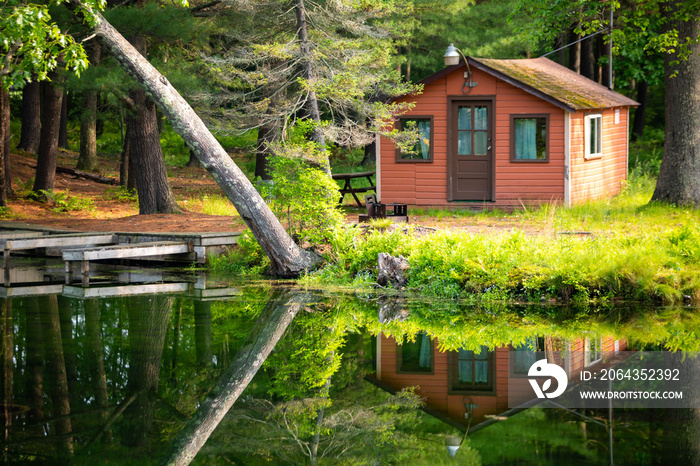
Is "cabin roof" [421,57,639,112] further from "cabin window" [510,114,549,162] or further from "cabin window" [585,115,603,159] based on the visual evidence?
"cabin window" [510,114,549,162]

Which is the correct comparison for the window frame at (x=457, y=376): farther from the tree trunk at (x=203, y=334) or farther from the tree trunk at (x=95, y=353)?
the tree trunk at (x=95, y=353)

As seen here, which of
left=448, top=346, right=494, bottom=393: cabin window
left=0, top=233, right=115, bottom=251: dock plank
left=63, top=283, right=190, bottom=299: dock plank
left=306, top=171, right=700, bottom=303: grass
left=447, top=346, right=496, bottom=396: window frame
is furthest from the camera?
left=0, top=233, right=115, bottom=251: dock plank

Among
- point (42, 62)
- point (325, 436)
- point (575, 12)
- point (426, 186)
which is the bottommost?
point (325, 436)

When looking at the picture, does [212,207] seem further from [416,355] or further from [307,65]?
[416,355]

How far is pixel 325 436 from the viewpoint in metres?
5.29

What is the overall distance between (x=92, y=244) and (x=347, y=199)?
873cm

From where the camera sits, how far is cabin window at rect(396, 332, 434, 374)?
6.87 m

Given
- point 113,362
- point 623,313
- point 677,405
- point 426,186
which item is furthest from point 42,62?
point 426,186

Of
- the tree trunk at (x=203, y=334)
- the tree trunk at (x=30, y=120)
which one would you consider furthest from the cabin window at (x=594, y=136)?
the tree trunk at (x=30, y=120)

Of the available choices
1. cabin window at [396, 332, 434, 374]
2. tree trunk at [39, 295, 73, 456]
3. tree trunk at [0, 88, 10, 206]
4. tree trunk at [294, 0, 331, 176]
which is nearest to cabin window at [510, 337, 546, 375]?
cabin window at [396, 332, 434, 374]

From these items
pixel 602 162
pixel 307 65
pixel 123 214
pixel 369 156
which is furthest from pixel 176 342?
pixel 369 156

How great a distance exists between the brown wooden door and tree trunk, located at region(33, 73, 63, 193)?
971 centimetres

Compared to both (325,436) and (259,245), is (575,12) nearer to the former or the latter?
(259,245)

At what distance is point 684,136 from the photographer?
15930 millimetres
